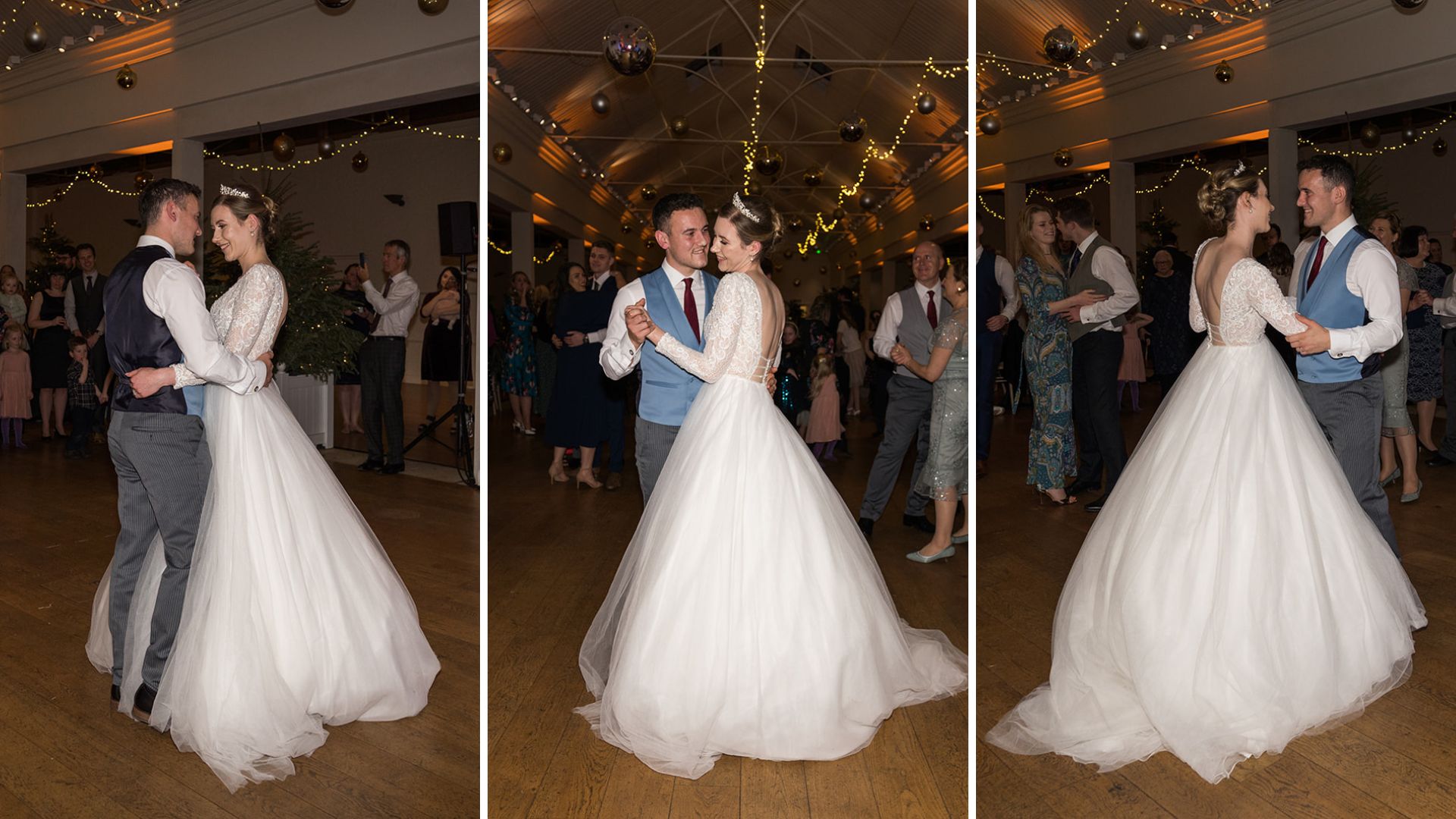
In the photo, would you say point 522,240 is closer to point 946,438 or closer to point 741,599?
point 946,438

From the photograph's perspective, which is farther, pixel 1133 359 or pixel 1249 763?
pixel 1133 359

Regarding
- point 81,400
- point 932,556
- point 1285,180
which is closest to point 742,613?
point 932,556

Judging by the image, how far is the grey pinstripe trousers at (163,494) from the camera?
256cm

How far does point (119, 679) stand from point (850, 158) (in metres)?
15.2

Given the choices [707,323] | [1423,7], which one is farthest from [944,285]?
[1423,7]

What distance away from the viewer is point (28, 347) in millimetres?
8125

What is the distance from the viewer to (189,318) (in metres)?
2.43

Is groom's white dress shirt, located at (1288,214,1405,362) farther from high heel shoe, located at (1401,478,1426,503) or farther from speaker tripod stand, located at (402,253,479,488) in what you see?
speaker tripod stand, located at (402,253,479,488)

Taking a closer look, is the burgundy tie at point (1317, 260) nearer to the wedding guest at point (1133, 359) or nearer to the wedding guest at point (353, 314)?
the wedding guest at point (353, 314)

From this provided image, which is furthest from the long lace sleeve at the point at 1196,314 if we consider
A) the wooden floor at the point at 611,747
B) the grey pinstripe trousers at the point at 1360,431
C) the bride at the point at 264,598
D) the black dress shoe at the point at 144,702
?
the black dress shoe at the point at 144,702

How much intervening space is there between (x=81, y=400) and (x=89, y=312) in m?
1.03

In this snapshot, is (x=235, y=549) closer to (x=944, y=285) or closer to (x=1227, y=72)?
(x=944, y=285)

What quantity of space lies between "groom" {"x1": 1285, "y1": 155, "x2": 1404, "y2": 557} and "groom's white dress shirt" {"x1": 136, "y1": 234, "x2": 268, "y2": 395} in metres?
2.88

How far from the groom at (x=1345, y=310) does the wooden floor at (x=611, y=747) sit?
1303mm
